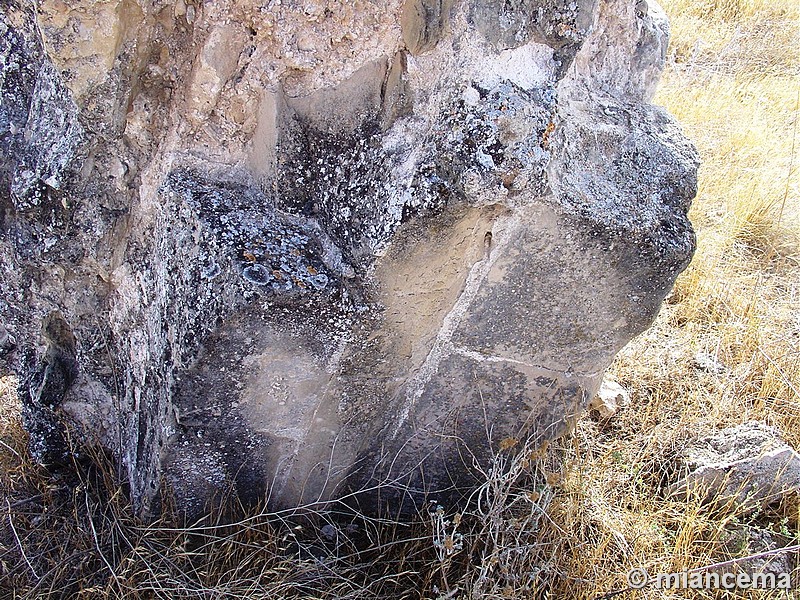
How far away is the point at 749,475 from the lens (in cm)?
167

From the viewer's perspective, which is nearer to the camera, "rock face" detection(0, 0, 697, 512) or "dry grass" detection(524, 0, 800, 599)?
"rock face" detection(0, 0, 697, 512)

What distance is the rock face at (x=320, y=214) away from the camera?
112 centimetres

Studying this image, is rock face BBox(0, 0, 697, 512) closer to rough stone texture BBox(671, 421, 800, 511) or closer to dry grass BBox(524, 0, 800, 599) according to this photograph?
dry grass BBox(524, 0, 800, 599)

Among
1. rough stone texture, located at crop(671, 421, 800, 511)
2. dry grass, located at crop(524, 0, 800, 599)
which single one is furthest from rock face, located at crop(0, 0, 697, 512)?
rough stone texture, located at crop(671, 421, 800, 511)

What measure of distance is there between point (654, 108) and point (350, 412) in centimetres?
78

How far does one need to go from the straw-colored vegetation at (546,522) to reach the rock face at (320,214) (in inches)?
4.0

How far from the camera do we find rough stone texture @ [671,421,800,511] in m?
1.67

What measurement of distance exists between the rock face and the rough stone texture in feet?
1.53

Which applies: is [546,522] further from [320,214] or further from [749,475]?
[320,214]

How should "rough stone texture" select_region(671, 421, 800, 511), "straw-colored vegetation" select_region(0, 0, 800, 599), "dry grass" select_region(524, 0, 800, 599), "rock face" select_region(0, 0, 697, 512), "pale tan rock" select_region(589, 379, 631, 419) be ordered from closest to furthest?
1. "rock face" select_region(0, 0, 697, 512)
2. "straw-colored vegetation" select_region(0, 0, 800, 599)
3. "dry grass" select_region(524, 0, 800, 599)
4. "rough stone texture" select_region(671, 421, 800, 511)
5. "pale tan rock" select_region(589, 379, 631, 419)

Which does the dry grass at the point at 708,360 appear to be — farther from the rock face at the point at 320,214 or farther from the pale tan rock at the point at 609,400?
the rock face at the point at 320,214

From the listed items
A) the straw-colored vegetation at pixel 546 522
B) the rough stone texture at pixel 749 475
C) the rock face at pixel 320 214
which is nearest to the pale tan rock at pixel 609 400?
the straw-colored vegetation at pixel 546 522

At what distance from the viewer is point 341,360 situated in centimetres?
124

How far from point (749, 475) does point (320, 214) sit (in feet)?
3.58
